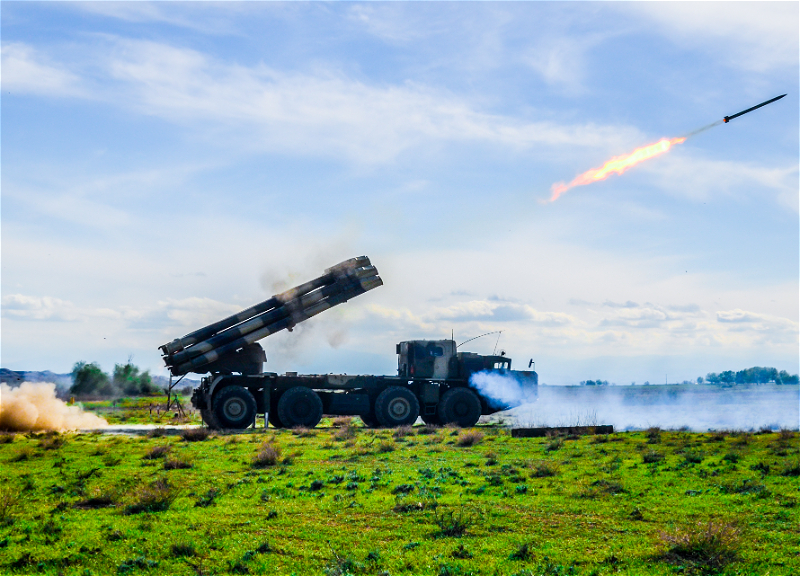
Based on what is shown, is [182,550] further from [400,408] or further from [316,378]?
[400,408]

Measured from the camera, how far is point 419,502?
1477cm

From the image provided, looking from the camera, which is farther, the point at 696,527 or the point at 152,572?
the point at 696,527

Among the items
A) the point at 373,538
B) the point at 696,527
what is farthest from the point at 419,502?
the point at 696,527

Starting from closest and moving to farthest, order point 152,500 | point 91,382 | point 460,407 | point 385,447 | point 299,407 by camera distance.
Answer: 1. point 152,500
2. point 385,447
3. point 299,407
4. point 460,407
5. point 91,382

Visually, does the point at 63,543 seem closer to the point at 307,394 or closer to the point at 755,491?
the point at 755,491

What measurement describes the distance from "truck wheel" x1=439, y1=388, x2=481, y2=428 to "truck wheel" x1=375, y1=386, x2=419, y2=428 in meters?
1.52

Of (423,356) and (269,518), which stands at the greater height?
(423,356)

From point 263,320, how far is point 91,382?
72.3 m

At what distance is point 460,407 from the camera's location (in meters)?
34.9

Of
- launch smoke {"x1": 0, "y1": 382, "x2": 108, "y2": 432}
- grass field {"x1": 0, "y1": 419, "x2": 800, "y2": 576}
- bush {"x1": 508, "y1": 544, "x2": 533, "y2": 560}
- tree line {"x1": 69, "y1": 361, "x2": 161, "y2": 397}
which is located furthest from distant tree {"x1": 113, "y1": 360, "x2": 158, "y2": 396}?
bush {"x1": 508, "y1": 544, "x2": 533, "y2": 560}

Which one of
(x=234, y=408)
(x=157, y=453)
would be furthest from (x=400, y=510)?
(x=234, y=408)

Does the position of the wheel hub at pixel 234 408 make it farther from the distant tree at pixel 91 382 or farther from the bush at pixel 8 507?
the distant tree at pixel 91 382

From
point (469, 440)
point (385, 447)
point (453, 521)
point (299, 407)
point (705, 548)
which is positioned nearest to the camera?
point (705, 548)

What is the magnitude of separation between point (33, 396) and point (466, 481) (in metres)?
28.0
